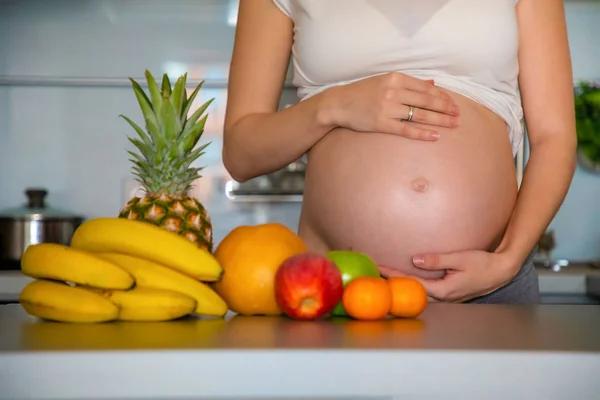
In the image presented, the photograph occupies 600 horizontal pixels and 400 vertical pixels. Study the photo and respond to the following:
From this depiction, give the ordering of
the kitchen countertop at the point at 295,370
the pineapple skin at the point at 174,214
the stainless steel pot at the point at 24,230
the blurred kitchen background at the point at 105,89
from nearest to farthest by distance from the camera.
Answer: the kitchen countertop at the point at 295,370 < the pineapple skin at the point at 174,214 < the stainless steel pot at the point at 24,230 < the blurred kitchen background at the point at 105,89

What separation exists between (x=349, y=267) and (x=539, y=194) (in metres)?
0.50

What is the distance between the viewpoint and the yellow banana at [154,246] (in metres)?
0.77

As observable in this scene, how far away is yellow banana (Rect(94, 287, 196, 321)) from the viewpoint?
724 millimetres

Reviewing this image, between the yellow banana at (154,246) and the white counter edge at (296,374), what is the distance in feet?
0.77

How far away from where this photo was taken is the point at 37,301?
725 millimetres

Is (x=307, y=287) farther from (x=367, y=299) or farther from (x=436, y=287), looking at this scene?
(x=436, y=287)

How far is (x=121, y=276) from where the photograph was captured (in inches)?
28.5

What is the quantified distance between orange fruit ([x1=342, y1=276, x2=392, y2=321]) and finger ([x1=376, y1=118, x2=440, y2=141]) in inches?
15.7

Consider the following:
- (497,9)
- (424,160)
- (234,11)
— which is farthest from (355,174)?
(234,11)

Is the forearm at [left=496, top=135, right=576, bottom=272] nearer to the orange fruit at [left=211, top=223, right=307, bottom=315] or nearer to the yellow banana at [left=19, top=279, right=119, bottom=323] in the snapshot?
the orange fruit at [left=211, top=223, right=307, bottom=315]

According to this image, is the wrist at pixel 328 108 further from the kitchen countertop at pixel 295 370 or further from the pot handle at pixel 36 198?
the pot handle at pixel 36 198

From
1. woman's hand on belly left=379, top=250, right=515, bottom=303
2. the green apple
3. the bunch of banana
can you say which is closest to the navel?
woman's hand on belly left=379, top=250, right=515, bottom=303

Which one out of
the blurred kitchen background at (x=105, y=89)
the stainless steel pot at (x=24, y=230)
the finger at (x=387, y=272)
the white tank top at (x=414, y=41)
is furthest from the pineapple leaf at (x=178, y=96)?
the blurred kitchen background at (x=105, y=89)

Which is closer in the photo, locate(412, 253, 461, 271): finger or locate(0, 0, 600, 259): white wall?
locate(412, 253, 461, 271): finger
